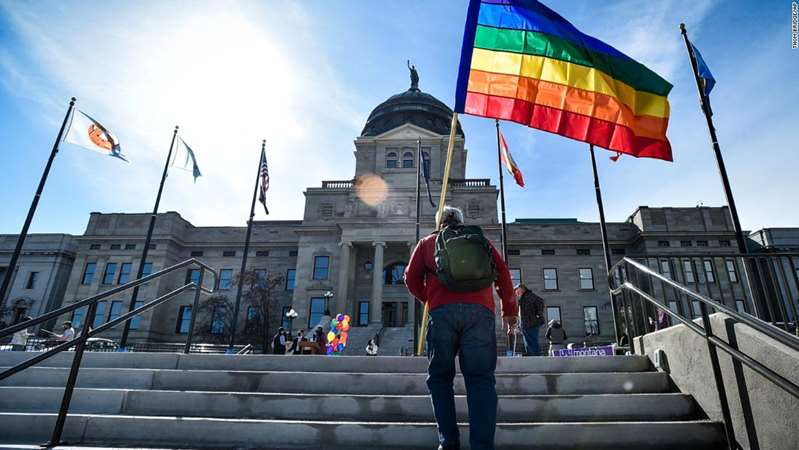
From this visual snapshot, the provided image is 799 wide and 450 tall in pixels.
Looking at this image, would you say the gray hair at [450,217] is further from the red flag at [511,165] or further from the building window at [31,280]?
the building window at [31,280]

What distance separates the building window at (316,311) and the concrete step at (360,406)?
30.4 meters

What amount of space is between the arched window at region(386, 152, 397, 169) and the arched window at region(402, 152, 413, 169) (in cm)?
85

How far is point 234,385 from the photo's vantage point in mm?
4613

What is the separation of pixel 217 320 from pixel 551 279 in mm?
30221

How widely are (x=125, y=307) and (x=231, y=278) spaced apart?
9344 millimetres

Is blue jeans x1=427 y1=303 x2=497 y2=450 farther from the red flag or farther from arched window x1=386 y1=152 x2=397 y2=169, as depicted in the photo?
arched window x1=386 y1=152 x2=397 y2=169

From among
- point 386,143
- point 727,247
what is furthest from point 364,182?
point 727,247

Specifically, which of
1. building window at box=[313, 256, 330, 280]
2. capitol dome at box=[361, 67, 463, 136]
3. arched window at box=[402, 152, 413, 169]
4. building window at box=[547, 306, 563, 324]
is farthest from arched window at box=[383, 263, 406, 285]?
capitol dome at box=[361, 67, 463, 136]

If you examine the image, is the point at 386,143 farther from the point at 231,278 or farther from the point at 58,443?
the point at 58,443

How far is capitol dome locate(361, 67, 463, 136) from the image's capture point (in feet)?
160

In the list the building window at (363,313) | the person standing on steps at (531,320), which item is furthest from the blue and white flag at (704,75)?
the building window at (363,313)

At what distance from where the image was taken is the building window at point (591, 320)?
3422cm

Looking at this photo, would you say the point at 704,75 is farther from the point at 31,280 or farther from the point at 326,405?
the point at 31,280

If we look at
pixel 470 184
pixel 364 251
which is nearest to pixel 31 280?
pixel 364 251
